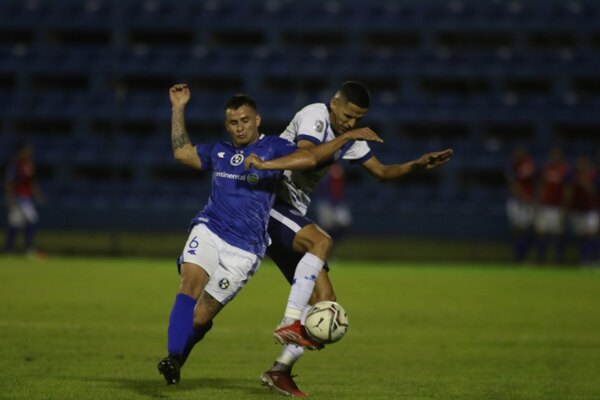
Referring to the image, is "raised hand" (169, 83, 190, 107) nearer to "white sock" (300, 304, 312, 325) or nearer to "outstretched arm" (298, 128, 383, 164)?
"outstretched arm" (298, 128, 383, 164)

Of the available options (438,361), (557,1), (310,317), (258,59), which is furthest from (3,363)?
(557,1)

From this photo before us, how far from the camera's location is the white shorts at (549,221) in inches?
902

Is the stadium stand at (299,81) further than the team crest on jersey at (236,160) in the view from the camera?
Yes

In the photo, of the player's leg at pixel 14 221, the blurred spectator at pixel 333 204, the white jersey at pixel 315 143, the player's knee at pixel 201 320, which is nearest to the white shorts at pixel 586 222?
the blurred spectator at pixel 333 204

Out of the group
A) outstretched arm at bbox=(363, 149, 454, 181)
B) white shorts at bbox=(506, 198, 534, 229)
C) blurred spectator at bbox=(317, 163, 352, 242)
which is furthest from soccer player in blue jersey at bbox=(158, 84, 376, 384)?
white shorts at bbox=(506, 198, 534, 229)

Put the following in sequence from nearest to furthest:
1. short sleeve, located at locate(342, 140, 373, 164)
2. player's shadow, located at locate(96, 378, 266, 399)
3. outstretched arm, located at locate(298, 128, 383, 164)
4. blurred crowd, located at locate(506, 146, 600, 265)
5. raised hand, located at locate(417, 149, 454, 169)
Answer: outstretched arm, located at locate(298, 128, 383, 164), player's shadow, located at locate(96, 378, 266, 399), raised hand, located at locate(417, 149, 454, 169), short sleeve, located at locate(342, 140, 373, 164), blurred crowd, located at locate(506, 146, 600, 265)

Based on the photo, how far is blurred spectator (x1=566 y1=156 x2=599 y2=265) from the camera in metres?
22.3

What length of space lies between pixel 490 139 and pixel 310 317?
2307 centimetres

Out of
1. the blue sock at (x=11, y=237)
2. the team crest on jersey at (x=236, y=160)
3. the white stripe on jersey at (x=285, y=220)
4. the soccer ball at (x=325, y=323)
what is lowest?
the blue sock at (x=11, y=237)

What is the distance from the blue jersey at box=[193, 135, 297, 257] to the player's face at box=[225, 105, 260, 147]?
8 cm

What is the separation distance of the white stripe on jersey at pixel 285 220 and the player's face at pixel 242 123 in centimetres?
58

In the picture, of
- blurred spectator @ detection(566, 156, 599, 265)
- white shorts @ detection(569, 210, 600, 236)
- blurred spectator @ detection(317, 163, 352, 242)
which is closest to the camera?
white shorts @ detection(569, 210, 600, 236)

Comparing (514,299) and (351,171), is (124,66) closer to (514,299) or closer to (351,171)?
(351,171)

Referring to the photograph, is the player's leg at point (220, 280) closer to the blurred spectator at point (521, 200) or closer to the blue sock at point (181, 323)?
the blue sock at point (181, 323)
